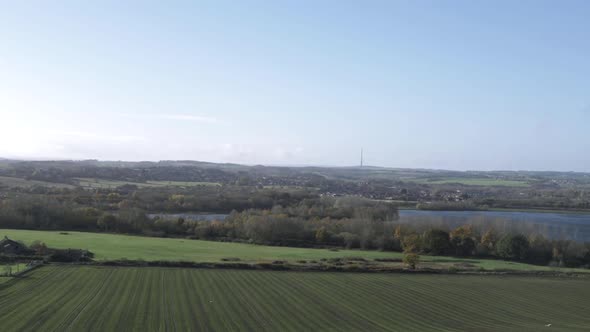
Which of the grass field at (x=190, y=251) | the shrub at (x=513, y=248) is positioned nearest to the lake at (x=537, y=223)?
the shrub at (x=513, y=248)

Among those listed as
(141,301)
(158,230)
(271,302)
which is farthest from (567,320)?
(158,230)

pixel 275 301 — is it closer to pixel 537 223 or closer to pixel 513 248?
pixel 513 248

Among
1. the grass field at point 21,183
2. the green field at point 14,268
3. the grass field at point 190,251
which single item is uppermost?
the grass field at point 21,183

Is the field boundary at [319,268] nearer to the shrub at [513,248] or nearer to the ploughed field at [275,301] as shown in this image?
the ploughed field at [275,301]

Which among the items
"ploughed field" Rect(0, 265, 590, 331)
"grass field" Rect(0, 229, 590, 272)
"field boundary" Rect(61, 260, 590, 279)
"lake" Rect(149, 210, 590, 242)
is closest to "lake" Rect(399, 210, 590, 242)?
"lake" Rect(149, 210, 590, 242)

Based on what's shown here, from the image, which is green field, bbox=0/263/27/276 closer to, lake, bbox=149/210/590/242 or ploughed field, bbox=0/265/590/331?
ploughed field, bbox=0/265/590/331

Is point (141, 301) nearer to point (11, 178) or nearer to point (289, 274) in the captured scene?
point (289, 274)

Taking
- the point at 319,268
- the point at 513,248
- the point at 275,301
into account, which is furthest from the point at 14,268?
the point at 513,248
